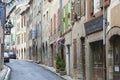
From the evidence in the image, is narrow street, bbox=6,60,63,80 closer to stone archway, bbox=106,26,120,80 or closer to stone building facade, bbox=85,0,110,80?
stone building facade, bbox=85,0,110,80

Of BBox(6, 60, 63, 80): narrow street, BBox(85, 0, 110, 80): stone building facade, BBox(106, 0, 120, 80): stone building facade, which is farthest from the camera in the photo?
BBox(6, 60, 63, 80): narrow street

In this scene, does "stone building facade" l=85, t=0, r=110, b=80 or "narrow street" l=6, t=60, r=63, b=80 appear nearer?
"stone building facade" l=85, t=0, r=110, b=80

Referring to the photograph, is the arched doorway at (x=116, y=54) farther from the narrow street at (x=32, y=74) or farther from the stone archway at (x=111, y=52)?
the narrow street at (x=32, y=74)

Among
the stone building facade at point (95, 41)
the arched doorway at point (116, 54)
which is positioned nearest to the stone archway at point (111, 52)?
the arched doorway at point (116, 54)

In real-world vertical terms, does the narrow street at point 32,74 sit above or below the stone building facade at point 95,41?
below

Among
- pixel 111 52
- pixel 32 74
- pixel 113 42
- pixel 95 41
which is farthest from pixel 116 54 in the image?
pixel 32 74

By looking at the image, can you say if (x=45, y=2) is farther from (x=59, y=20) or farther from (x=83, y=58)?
(x=83, y=58)

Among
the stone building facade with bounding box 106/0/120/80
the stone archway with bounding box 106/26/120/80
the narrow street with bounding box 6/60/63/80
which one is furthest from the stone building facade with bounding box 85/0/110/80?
the narrow street with bounding box 6/60/63/80

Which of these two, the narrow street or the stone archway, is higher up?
the stone archway

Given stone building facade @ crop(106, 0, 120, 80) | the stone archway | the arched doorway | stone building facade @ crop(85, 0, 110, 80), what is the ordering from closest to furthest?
stone building facade @ crop(106, 0, 120, 80)
the arched doorway
the stone archway
stone building facade @ crop(85, 0, 110, 80)

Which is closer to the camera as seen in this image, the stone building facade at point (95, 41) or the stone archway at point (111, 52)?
the stone archway at point (111, 52)

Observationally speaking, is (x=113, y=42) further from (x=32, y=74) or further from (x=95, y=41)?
(x=32, y=74)

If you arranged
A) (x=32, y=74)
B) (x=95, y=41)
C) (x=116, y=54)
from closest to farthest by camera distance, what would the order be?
(x=116, y=54)
(x=95, y=41)
(x=32, y=74)

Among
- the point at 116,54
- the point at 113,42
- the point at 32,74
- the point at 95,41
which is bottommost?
the point at 32,74
